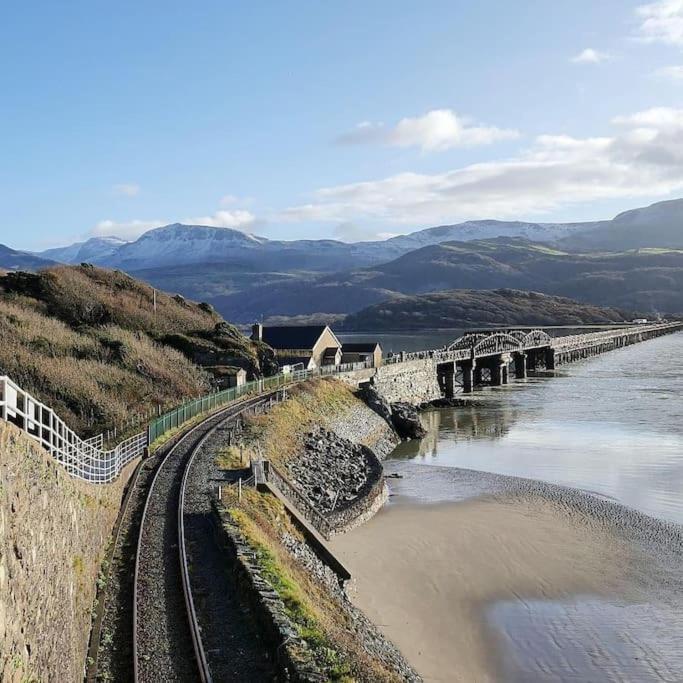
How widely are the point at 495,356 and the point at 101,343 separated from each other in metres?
59.5

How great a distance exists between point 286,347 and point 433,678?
58.2m

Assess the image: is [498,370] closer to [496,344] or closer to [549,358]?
[496,344]

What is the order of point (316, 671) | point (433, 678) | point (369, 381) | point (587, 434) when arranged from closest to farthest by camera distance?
point (316, 671) < point (433, 678) < point (587, 434) < point (369, 381)

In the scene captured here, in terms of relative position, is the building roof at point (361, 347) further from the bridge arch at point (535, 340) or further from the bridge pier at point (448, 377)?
the bridge arch at point (535, 340)

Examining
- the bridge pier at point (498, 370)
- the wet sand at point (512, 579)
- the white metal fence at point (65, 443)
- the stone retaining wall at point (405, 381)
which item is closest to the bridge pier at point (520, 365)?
the bridge pier at point (498, 370)

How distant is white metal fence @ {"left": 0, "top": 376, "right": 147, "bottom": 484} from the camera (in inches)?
543

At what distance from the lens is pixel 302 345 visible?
74.3 meters

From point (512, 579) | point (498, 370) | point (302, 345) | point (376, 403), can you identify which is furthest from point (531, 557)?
point (498, 370)


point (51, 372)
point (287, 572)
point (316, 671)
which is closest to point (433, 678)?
A: point (287, 572)

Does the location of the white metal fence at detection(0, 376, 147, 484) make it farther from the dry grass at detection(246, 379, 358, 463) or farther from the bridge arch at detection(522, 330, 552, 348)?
the bridge arch at detection(522, 330, 552, 348)

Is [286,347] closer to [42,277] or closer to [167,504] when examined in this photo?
[42,277]

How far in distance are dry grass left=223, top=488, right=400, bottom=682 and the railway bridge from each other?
5257cm

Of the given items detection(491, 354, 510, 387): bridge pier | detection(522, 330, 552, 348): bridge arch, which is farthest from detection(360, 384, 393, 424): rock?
detection(522, 330, 552, 348): bridge arch

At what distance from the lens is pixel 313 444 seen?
42.1m
